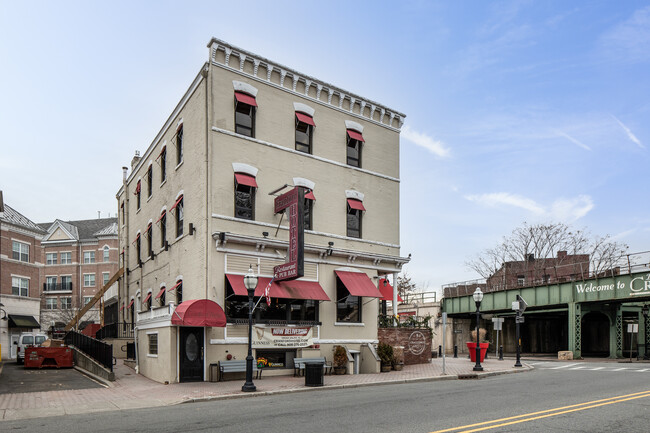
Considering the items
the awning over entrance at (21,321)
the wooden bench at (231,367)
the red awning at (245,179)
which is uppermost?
the red awning at (245,179)

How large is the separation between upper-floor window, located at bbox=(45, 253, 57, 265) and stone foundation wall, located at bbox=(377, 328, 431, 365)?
60026mm

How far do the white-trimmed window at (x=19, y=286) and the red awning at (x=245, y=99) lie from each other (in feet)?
118

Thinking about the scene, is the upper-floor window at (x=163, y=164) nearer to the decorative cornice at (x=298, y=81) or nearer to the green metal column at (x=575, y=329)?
the decorative cornice at (x=298, y=81)

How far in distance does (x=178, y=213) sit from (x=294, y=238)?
6.60 meters

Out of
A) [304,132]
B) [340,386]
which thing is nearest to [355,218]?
[304,132]

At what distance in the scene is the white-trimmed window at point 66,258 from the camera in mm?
73344

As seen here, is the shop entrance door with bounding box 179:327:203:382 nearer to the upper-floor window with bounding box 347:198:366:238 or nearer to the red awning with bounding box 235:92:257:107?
the upper-floor window with bounding box 347:198:366:238

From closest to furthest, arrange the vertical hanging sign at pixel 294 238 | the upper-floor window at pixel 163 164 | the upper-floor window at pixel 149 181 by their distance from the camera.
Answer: the vertical hanging sign at pixel 294 238 → the upper-floor window at pixel 163 164 → the upper-floor window at pixel 149 181

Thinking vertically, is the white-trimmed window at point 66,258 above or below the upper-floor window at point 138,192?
below

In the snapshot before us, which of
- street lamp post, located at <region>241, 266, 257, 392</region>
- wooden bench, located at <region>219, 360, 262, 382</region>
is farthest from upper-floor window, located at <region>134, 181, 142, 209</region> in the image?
street lamp post, located at <region>241, 266, 257, 392</region>

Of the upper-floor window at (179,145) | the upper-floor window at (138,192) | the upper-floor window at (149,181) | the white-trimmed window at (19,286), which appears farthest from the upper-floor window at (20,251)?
the upper-floor window at (179,145)

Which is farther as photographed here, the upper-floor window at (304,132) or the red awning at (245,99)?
the upper-floor window at (304,132)

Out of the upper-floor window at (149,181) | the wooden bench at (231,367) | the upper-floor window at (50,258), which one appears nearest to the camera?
the wooden bench at (231,367)

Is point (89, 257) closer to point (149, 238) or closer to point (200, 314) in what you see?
point (149, 238)
